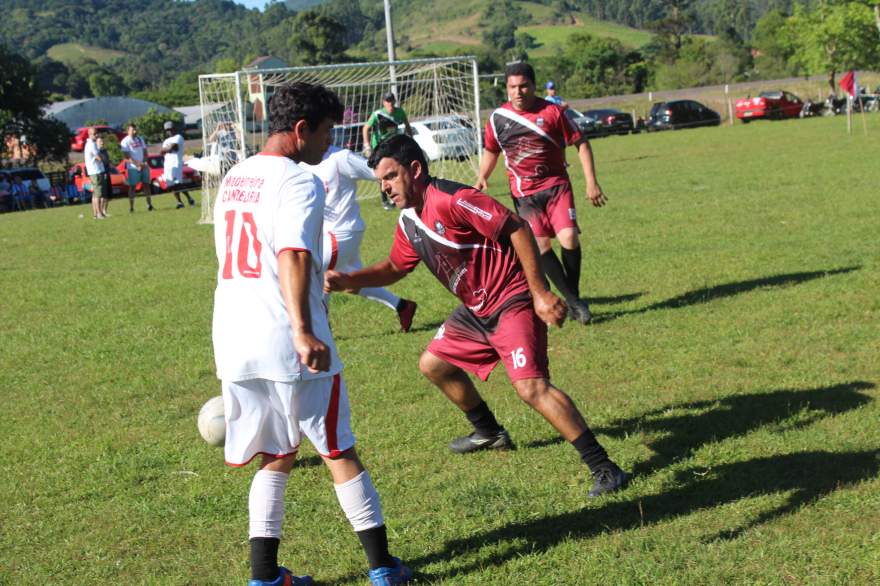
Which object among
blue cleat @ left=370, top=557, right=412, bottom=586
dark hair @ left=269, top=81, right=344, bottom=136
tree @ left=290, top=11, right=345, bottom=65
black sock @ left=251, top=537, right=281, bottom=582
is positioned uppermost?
tree @ left=290, top=11, right=345, bottom=65

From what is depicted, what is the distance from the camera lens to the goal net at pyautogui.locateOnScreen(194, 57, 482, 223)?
64.0ft

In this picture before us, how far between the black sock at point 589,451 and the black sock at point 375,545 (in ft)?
4.16

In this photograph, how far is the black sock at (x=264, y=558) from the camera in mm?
4051

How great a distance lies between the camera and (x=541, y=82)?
87250 millimetres

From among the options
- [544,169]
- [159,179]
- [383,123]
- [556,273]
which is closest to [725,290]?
[556,273]

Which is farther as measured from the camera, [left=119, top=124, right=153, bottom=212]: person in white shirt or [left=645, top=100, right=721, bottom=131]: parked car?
[left=645, top=100, right=721, bottom=131]: parked car

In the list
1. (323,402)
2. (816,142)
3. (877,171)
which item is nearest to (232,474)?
(323,402)

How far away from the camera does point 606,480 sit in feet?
16.3

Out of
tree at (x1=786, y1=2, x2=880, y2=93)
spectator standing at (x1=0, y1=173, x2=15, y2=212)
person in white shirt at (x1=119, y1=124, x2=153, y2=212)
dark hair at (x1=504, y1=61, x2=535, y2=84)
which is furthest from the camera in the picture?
tree at (x1=786, y1=2, x2=880, y2=93)

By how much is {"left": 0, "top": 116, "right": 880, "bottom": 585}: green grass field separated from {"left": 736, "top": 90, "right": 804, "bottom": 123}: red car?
34055 mm

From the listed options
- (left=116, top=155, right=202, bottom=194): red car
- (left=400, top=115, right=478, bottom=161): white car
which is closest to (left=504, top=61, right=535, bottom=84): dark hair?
(left=400, top=115, right=478, bottom=161): white car

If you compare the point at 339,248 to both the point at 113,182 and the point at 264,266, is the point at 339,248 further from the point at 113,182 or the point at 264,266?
the point at 113,182

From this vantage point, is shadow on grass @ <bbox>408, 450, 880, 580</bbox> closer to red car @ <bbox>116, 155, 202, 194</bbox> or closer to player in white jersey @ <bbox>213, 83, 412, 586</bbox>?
player in white jersey @ <bbox>213, 83, 412, 586</bbox>

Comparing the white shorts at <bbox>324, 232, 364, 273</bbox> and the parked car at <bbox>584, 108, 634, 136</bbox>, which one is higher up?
the parked car at <bbox>584, 108, 634, 136</bbox>
